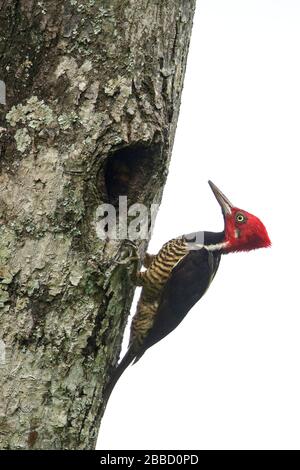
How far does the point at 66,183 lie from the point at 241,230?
242 cm

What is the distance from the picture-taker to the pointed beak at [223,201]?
5270mm

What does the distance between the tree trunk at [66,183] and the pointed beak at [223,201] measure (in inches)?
77.1

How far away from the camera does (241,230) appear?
5281 mm

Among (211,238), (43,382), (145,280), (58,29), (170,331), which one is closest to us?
(43,382)

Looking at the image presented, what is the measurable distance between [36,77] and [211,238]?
2.41 metres

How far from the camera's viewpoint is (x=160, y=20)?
3311 mm

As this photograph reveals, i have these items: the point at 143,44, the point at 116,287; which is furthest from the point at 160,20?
the point at 116,287

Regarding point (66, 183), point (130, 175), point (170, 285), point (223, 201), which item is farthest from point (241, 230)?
point (66, 183)
